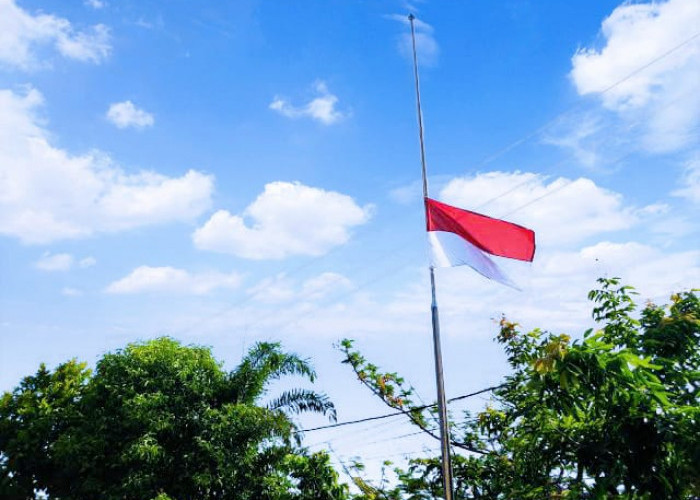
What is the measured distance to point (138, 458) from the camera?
15.1 meters

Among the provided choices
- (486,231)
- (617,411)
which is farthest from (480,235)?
(617,411)

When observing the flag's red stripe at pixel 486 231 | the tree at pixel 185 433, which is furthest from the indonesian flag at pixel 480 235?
the tree at pixel 185 433

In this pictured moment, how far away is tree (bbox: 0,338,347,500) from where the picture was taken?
14906mm

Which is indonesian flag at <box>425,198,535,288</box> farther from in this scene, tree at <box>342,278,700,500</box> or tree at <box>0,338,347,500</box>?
tree at <box>0,338,347,500</box>

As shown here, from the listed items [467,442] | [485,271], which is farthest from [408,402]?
[485,271]

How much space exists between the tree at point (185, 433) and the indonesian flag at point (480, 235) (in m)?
6.34

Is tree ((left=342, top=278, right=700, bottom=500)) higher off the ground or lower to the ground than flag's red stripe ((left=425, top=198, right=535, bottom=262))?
lower

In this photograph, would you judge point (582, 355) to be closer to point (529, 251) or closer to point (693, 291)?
point (529, 251)

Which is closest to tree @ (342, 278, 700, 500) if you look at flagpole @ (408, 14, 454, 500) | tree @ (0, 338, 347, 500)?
flagpole @ (408, 14, 454, 500)

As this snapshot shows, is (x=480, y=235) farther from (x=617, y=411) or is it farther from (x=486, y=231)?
(x=617, y=411)

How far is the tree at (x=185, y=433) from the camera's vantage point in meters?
14.9

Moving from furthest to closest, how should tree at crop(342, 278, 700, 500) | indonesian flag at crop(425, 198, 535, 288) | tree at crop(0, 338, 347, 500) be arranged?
tree at crop(0, 338, 347, 500) → indonesian flag at crop(425, 198, 535, 288) → tree at crop(342, 278, 700, 500)

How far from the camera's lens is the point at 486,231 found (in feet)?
33.6

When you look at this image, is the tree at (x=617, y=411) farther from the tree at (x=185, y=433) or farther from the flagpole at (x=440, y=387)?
the tree at (x=185, y=433)
